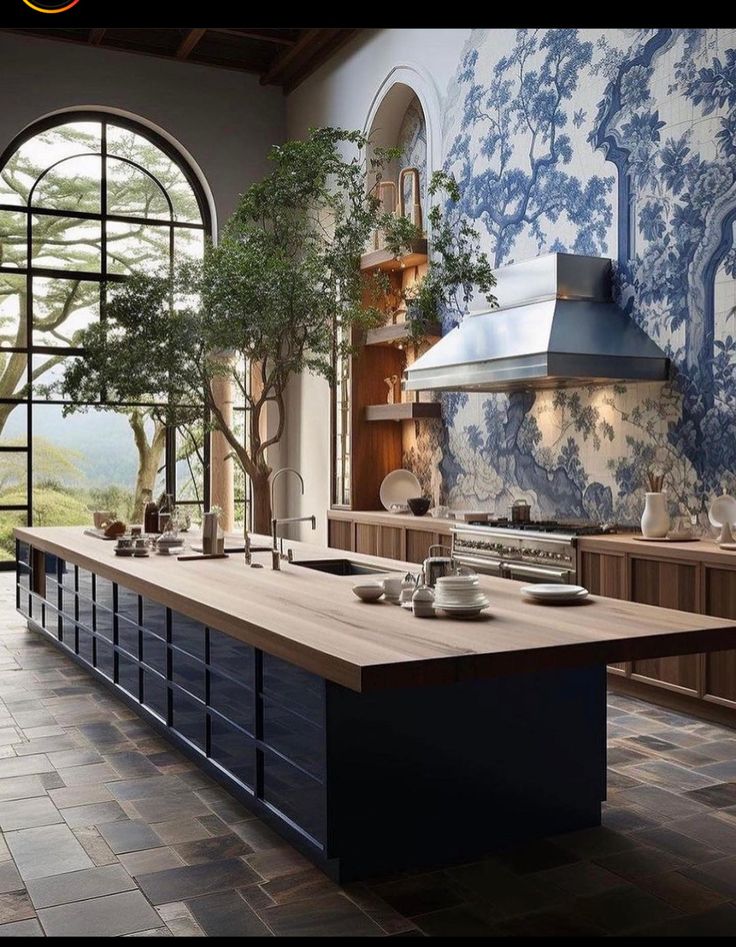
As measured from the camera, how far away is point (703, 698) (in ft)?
15.3

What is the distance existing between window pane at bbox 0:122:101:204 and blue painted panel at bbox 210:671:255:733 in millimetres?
9187

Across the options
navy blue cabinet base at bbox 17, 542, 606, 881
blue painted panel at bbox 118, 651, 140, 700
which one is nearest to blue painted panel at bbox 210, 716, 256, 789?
navy blue cabinet base at bbox 17, 542, 606, 881

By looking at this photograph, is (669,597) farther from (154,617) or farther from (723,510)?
(154,617)

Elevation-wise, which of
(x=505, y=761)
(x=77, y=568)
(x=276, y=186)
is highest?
(x=276, y=186)

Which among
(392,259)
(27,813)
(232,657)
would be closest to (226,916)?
(232,657)

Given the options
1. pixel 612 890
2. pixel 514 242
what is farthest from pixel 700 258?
pixel 612 890

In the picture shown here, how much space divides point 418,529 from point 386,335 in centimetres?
183

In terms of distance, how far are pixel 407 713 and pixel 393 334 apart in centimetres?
545

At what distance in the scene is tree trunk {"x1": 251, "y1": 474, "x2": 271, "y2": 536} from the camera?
7.69 metres

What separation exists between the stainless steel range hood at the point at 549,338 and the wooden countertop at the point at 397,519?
3.20ft

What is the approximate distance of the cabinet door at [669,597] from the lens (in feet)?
15.5

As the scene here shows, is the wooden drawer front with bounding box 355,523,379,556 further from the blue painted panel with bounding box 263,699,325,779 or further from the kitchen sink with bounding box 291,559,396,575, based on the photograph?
the blue painted panel with bounding box 263,699,325,779

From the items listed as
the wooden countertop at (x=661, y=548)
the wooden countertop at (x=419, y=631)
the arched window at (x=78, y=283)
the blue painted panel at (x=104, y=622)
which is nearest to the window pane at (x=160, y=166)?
the arched window at (x=78, y=283)

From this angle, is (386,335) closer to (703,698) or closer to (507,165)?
(507,165)
